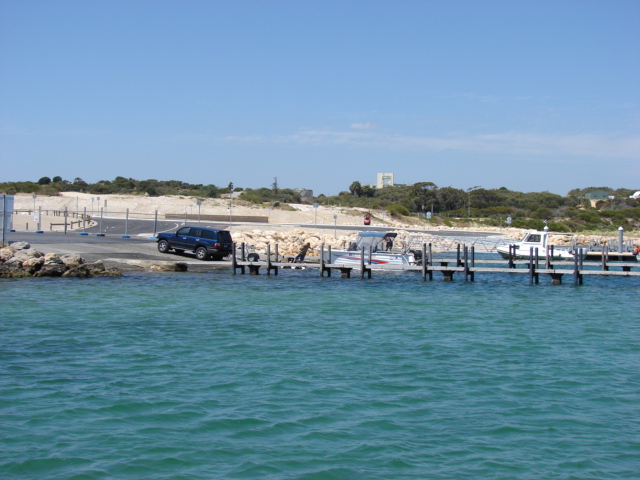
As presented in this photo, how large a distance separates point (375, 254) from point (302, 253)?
14.7 feet

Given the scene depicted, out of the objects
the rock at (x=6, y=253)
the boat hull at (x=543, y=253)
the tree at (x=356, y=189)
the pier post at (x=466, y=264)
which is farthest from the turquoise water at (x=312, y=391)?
the tree at (x=356, y=189)

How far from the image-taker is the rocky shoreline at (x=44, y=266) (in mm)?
31500

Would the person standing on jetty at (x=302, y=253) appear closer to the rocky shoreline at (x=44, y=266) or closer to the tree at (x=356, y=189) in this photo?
the rocky shoreline at (x=44, y=266)

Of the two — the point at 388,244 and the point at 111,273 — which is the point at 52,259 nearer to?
the point at 111,273

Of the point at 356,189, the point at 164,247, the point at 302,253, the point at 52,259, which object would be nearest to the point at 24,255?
the point at 52,259

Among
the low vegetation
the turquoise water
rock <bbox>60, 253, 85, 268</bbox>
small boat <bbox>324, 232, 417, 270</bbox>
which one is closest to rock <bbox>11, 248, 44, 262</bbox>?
rock <bbox>60, 253, 85, 268</bbox>

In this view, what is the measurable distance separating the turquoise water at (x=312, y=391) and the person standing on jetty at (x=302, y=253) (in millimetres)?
12168

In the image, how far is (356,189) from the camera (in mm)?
149625

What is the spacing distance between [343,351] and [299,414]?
212 inches

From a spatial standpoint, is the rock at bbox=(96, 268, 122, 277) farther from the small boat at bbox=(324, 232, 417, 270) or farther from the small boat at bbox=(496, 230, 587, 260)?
the small boat at bbox=(496, 230, 587, 260)

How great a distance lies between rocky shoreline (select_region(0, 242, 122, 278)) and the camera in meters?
31.5

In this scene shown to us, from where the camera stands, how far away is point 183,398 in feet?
42.8

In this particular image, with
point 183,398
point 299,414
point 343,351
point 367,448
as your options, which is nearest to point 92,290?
point 343,351

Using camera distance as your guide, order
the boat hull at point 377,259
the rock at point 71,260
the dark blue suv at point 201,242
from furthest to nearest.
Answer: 1. the dark blue suv at point 201,242
2. the boat hull at point 377,259
3. the rock at point 71,260
